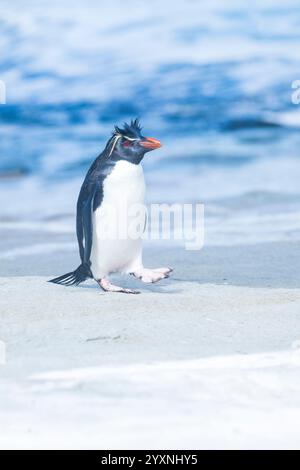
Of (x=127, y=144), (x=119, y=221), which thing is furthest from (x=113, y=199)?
(x=127, y=144)

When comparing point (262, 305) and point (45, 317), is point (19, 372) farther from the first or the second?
point (262, 305)

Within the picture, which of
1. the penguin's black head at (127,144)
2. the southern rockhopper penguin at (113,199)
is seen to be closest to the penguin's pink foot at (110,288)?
the southern rockhopper penguin at (113,199)

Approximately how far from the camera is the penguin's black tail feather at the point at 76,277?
17.6ft

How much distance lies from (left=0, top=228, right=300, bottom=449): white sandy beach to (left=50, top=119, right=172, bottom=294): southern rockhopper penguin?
0.14 metres

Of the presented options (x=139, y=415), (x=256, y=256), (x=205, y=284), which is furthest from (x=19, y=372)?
(x=256, y=256)

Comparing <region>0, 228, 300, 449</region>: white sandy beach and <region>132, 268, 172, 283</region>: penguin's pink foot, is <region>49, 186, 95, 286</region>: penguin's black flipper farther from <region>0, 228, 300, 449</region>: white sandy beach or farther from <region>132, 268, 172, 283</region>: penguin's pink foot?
<region>132, 268, 172, 283</region>: penguin's pink foot

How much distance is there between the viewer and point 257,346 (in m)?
4.19

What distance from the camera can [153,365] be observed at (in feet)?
12.5

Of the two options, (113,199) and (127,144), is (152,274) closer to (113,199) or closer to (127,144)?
(113,199)

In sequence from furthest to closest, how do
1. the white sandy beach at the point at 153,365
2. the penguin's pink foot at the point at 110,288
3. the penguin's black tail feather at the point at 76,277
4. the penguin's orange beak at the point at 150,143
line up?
the penguin's black tail feather at the point at 76,277 → the penguin's pink foot at the point at 110,288 → the penguin's orange beak at the point at 150,143 → the white sandy beach at the point at 153,365

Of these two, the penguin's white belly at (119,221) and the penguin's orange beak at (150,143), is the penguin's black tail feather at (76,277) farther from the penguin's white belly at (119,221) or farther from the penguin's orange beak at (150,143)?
the penguin's orange beak at (150,143)

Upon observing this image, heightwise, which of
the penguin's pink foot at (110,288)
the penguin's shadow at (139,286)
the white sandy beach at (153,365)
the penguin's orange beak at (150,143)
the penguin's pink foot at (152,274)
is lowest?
the white sandy beach at (153,365)

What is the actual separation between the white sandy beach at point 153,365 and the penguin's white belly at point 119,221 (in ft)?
0.59

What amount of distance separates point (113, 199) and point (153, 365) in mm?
1513
